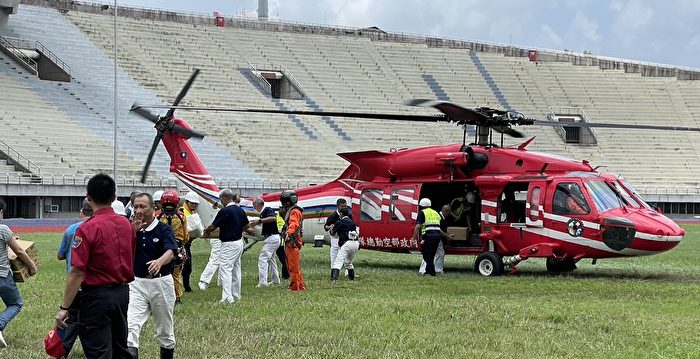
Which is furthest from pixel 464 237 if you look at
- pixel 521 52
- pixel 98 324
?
pixel 521 52

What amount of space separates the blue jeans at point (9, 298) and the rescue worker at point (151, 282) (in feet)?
5.51

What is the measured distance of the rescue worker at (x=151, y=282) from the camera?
8.48m

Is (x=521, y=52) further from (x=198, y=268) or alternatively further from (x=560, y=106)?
(x=198, y=268)

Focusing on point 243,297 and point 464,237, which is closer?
point 243,297

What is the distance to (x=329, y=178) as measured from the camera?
4547cm

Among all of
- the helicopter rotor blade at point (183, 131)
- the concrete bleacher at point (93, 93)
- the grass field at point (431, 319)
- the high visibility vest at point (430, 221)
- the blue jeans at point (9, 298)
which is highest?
the concrete bleacher at point (93, 93)

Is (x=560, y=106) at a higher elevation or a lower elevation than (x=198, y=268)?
higher

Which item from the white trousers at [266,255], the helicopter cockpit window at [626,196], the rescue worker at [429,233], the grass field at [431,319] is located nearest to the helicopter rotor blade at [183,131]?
the grass field at [431,319]

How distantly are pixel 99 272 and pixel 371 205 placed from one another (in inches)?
539

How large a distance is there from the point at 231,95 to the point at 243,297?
36.1m

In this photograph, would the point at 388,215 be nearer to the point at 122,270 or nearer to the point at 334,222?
the point at 334,222

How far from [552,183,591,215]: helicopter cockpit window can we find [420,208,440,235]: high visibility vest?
89.8 inches

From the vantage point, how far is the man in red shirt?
6.80 m

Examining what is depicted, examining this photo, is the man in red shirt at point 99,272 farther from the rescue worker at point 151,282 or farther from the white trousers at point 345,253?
the white trousers at point 345,253
